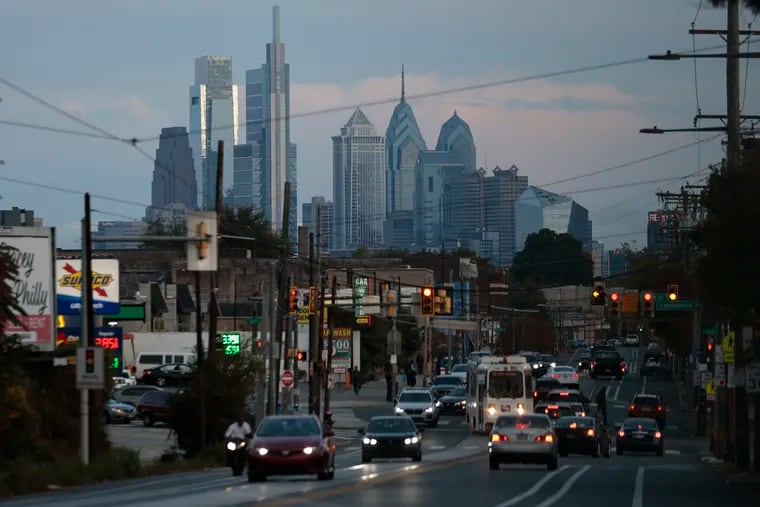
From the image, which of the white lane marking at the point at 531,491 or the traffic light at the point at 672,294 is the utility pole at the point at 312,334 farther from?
the white lane marking at the point at 531,491

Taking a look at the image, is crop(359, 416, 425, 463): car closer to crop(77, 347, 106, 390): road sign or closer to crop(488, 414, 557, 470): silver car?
crop(488, 414, 557, 470): silver car

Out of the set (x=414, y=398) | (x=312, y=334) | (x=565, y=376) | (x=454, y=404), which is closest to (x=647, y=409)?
(x=414, y=398)

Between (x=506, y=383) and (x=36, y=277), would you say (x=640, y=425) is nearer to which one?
(x=506, y=383)

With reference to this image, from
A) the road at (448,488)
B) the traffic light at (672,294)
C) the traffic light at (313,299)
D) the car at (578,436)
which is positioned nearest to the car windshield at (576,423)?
the car at (578,436)

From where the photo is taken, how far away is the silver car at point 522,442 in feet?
130

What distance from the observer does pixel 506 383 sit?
6319 cm

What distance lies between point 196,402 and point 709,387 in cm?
2035

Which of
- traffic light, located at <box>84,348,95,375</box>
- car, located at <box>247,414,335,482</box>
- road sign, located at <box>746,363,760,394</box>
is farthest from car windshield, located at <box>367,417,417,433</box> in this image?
road sign, located at <box>746,363,760,394</box>

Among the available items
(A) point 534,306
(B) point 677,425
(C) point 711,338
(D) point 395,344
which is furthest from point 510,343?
(C) point 711,338

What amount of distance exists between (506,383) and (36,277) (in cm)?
2076

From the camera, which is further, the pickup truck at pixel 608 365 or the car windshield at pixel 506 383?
the pickup truck at pixel 608 365

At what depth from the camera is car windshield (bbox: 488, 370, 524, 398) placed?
6309cm

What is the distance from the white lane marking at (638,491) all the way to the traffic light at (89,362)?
48.2 feet

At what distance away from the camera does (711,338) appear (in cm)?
5894
